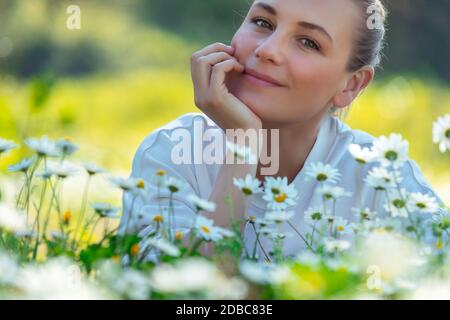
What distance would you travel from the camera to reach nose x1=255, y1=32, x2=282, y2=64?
2025 millimetres

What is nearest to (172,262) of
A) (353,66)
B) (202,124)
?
(202,124)

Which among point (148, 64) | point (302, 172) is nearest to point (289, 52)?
point (302, 172)

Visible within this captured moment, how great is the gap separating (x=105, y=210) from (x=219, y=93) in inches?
26.7

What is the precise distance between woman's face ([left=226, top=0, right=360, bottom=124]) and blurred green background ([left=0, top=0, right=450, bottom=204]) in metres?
3.17

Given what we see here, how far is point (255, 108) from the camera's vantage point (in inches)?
83.2

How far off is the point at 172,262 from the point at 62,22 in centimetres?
674

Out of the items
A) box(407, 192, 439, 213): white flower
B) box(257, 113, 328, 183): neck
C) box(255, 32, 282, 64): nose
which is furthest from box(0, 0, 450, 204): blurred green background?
box(407, 192, 439, 213): white flower

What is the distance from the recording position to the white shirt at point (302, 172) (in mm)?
2104

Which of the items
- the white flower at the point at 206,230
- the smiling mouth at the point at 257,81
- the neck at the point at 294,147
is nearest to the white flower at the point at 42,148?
the white flower at the point at 206,230

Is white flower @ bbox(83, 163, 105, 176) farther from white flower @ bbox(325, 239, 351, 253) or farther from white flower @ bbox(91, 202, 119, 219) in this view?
white flower @ bbox(325, 239, 351, 253)

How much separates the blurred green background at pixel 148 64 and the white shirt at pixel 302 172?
9.70ft

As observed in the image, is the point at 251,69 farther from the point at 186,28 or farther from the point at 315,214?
the point at 186,28

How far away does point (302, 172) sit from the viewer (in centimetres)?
228
